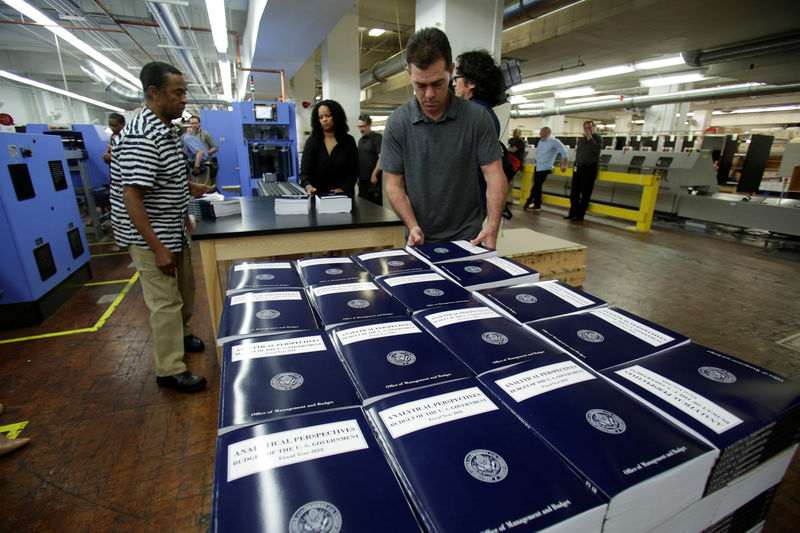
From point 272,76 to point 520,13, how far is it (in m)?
6.40

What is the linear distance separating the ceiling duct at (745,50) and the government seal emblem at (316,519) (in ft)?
30.2

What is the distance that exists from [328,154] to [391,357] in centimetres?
278

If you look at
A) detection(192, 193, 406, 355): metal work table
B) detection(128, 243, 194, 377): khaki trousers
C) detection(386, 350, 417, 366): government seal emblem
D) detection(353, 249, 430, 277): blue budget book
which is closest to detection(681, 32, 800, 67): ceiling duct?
detection(192, 193, 406, 355): metal work table

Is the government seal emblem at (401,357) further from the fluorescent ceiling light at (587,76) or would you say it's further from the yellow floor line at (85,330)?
the fluorescent ceiling light at (587,76)

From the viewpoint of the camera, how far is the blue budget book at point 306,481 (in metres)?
0.39

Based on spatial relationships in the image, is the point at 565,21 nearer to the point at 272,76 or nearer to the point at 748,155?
the point at 748,155

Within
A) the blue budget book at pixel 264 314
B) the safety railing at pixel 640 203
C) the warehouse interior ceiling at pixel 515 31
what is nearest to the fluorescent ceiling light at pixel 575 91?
the warehouse interior ceiling at pixel 515 31

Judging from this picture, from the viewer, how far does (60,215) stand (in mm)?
3316

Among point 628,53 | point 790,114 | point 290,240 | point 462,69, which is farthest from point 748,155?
point 790,114

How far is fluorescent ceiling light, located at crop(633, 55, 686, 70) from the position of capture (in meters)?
7.81

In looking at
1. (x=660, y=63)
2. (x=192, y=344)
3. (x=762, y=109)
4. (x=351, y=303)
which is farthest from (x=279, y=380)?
(x=762, y=109)

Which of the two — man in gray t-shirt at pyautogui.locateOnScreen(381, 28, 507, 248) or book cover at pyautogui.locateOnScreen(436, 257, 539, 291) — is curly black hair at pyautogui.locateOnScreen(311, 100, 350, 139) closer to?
man in gray t-shirt at pyautogui.locateOnScreen(381, 28, 507, 248)

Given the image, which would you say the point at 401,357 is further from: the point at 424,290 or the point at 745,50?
the point at 745,50

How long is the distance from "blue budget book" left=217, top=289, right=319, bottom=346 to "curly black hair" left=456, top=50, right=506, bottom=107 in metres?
1.61
